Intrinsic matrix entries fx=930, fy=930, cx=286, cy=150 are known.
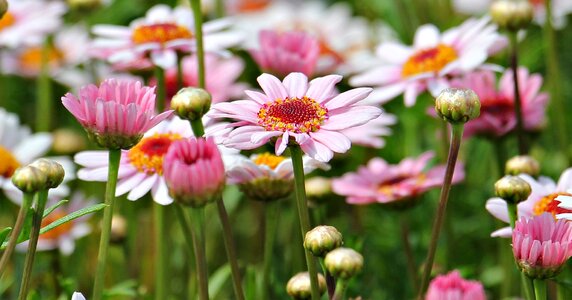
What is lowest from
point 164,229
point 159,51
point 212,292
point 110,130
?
point 212,292

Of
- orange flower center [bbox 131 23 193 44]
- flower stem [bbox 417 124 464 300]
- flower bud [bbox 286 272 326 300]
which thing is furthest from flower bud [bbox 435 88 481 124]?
orange flower center [bbox 131 23 193 44]

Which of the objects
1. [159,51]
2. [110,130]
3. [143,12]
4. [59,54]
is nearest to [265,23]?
[143,12]

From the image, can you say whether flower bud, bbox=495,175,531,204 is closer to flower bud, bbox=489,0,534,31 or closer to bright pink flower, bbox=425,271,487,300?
bright pink flower, bbox=425,271,487,300

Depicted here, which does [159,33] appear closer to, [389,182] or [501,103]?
[389,182]

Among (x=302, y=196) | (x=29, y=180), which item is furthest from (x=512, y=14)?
(x=29, y=180)

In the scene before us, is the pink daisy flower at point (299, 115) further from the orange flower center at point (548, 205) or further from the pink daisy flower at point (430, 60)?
the pink daisy flower at point (430, 60)

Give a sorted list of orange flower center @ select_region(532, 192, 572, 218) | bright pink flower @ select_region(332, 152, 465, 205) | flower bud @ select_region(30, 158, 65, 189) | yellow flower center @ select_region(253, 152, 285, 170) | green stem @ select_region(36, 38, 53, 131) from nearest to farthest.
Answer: flower bud @ select_region(30, 158, 65, 189) < orange flower center @ select_region(532, 192, 572, 218) < yellow flower center @ select_region(253, 152, 285, 170) < bright pink flower @ select_region(332, 152, 465, 205) < green stem @ select_region(36, 38, 53, 131)

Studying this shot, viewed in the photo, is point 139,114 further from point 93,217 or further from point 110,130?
point 93,217
